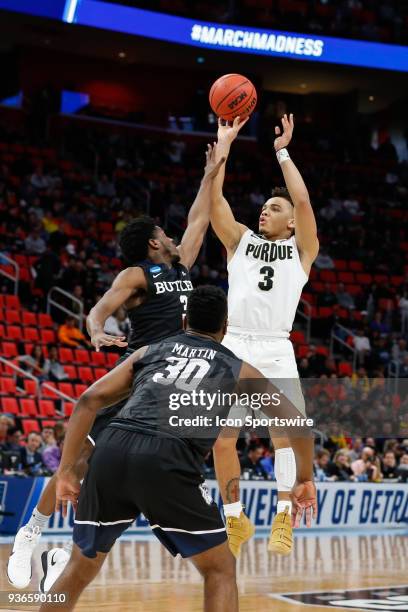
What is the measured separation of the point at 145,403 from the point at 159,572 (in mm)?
6200

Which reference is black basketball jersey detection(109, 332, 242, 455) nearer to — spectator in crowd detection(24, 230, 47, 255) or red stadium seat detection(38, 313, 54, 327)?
red stadium seat detection(38, 313, 54, 327)

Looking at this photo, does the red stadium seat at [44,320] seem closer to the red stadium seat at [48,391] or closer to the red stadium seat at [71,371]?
the red stadium seat at [71,371]

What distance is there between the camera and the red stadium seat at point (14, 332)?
766 inches

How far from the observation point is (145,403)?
593 cm

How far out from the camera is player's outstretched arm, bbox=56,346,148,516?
5789 mm

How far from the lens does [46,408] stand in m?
17.7

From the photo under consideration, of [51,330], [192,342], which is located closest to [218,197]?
[192,342]

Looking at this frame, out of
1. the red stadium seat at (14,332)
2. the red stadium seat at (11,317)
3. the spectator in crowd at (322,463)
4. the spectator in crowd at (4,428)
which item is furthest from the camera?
the red stadium seat at (11,317)

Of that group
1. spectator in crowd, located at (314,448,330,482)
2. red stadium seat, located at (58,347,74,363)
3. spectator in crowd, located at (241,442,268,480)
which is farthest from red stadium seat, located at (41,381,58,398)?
spectator in crowd, located at (314,448,330,482)

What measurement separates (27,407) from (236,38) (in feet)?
43.6

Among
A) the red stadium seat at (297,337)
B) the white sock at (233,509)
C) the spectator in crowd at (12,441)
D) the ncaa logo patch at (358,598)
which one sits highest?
the red stadium seat at (297,337)

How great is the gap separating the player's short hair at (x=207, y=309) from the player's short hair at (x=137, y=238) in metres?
1.75

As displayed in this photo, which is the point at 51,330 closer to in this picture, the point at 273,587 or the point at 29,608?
the point at 273,587

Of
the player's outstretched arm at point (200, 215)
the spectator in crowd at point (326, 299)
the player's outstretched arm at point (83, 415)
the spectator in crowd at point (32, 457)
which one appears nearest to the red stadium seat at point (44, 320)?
the spectator in crowd at point (32, 457)
